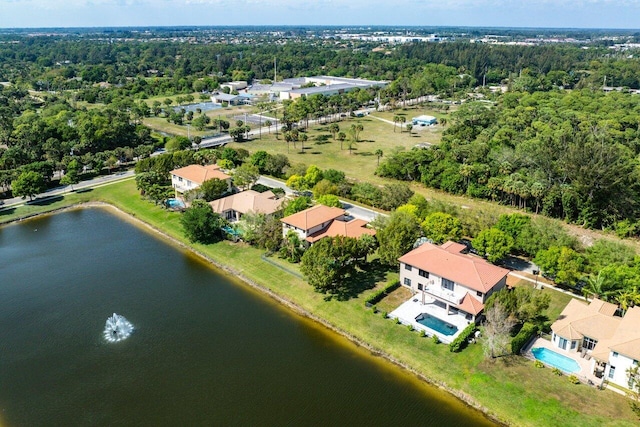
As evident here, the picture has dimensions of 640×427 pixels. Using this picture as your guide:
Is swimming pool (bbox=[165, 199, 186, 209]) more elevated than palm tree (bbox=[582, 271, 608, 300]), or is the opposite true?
palm tree (bbox=[582, 271, 608, 300])

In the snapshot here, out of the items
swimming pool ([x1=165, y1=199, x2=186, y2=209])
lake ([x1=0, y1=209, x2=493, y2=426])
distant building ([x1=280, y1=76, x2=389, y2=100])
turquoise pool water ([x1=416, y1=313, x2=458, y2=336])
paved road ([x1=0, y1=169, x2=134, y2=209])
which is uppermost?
distant building ([x1=280, y1=76, x2=389, y2=100])

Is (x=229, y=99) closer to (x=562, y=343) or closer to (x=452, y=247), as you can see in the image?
(x=452, y=247)

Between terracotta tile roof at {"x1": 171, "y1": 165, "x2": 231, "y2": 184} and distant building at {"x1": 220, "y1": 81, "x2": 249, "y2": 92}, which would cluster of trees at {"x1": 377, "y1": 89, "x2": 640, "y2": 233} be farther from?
distant building at {"x1": 220, "y1": 81, "x2": 249, "y2": 92}

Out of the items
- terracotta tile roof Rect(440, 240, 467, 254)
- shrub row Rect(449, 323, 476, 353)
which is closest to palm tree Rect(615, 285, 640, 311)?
shrub row Rect(449, 323, 476, 353)

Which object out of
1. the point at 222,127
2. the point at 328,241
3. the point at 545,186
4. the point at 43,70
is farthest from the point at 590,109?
the point at 43,70

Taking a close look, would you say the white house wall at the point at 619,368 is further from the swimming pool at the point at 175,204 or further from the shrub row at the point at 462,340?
the swimming pool at the point at 175,204

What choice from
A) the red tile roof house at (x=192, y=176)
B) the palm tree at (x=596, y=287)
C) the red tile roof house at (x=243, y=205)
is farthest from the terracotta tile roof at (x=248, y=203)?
the palm tree at (x=596, y=287)

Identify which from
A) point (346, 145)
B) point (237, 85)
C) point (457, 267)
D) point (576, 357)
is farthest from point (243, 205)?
point (237, 85)
